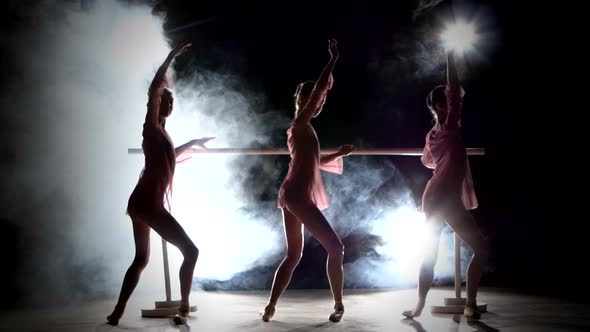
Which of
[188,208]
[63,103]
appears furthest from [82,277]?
[63,103]

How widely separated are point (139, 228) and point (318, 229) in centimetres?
111

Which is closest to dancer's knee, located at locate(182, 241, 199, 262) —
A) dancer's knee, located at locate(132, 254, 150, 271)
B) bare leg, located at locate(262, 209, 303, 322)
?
dancer's knee, located at locate(132, 254, 150, 271)

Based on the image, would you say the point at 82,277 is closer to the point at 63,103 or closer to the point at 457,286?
the point at 63,103

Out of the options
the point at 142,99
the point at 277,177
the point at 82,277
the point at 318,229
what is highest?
the point at 142,99

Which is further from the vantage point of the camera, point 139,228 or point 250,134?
point 250,134

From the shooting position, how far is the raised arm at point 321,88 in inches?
149

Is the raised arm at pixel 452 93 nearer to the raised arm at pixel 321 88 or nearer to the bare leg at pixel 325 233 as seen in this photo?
the raised arm at pixel 321 88

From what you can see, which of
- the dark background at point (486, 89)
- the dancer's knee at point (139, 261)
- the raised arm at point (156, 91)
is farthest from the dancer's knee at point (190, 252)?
the dark background at point (486, 89)

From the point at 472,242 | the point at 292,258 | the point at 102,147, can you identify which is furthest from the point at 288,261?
the point at 102,147

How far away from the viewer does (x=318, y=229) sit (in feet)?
12.3

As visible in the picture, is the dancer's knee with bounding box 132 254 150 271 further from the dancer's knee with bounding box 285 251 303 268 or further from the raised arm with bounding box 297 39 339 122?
the raised arm with bounding box 297 39 339 122

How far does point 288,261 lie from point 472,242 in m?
1.14

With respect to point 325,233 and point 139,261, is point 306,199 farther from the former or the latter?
point 139,261

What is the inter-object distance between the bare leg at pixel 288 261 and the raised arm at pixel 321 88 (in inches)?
24.8
